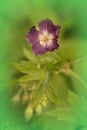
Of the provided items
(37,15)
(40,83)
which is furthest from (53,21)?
(40,83)

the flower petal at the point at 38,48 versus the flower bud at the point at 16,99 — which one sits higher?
the flower petal at the point at 38,48

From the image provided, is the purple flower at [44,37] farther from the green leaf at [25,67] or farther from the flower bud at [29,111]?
the flower bud at [29,111]

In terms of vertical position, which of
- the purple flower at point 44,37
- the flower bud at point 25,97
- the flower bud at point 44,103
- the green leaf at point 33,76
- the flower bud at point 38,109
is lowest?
→ the flower bud at point 38,109

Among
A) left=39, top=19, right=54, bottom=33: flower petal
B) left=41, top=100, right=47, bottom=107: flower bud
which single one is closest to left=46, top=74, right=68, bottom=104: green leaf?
left=41, top=100, right=47, bottom=107: flower bud

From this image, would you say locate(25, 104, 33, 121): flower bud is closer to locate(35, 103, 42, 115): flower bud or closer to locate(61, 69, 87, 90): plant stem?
locate(35, 103, 42, 115): flower bud

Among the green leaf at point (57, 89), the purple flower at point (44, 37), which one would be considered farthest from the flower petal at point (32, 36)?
the green leaf at point (57, 89)
